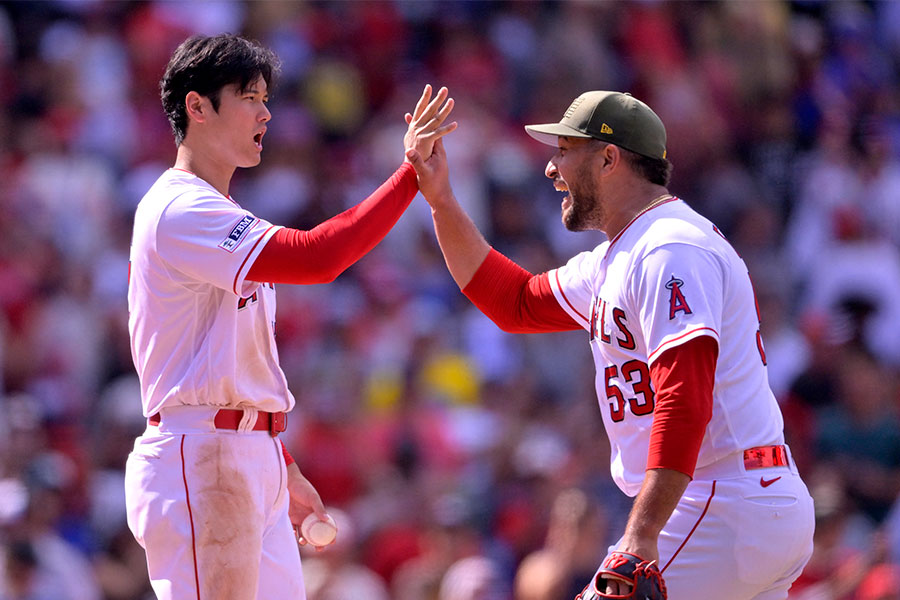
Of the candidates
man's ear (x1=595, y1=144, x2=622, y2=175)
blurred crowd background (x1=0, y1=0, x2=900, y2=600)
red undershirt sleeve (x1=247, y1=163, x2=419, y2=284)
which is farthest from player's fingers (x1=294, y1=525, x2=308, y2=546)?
blurred crowd background (x1=0, y1=0, x2=900, y2=600)

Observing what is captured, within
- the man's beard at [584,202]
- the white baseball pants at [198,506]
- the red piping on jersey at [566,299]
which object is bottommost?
the white baseball pants at [198,506]

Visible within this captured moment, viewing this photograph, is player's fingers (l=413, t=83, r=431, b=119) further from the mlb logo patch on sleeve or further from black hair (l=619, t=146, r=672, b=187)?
the mlb logo patch on sleeve

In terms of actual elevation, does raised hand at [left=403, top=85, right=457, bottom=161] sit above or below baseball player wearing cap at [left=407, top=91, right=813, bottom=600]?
above

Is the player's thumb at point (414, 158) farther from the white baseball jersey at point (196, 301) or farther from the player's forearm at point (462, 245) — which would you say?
the white baseball jersey at point (196, 301)

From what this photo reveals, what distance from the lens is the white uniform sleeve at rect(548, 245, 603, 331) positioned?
474 cm

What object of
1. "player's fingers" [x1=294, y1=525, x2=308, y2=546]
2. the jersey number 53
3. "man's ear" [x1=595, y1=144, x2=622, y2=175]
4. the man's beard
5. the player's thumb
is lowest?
"player's fingers" [x1=294, y1=525, x2=308, y2=546]

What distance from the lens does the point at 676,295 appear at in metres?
3.85

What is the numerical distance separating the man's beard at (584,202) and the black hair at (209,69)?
1.16 metres

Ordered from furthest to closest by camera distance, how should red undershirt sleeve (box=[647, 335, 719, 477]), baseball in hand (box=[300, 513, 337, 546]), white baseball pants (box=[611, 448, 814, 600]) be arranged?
baseball in hand (box=[300, 513, 337, 546]), white baseball pants (box=[611, 448, 814, 600]), red undershirt sleeve (box=[647, 335, 719, 477])

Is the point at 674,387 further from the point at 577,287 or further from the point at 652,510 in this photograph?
the point at 577,287

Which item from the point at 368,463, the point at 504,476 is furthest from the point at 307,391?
the point at 504,476

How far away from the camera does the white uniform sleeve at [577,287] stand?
15.6 ft

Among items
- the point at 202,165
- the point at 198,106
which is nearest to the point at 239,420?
the point at 202,165

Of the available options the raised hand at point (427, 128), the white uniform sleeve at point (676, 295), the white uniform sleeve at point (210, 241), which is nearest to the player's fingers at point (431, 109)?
the raised hand at point (427, 128)
